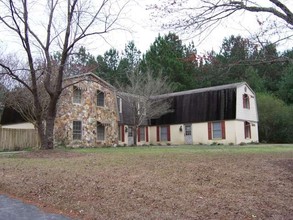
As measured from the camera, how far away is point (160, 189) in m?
7.51

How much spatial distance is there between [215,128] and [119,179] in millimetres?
22856

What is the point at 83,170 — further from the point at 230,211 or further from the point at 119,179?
the point at 230,211

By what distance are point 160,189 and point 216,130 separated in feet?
77.1

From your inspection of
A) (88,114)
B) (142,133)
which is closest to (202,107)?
(142,133)

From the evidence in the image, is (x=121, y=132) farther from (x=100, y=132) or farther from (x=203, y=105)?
(x=203, y=105)

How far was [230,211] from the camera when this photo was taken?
20.8 feet

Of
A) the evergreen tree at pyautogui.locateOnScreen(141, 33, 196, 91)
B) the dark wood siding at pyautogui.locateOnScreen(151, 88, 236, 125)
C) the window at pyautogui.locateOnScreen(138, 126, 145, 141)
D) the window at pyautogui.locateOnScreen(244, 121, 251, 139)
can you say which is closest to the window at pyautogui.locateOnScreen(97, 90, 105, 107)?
the window at pyautogui.locateOnScreen(138, 126, 145, 141)

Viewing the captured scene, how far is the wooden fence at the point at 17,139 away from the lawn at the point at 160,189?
41.7 ft

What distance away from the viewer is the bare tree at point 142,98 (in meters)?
29.7

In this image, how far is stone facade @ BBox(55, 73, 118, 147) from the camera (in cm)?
2441

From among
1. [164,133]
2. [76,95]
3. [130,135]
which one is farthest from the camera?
[164,133]

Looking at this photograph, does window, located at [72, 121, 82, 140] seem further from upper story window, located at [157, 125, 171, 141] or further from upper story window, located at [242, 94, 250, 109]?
upper story window, located at [242, 94, 250, 109]

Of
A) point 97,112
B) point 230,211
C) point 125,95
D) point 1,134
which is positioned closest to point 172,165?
point 230,211

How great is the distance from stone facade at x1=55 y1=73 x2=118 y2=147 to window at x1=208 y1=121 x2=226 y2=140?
8.09m
